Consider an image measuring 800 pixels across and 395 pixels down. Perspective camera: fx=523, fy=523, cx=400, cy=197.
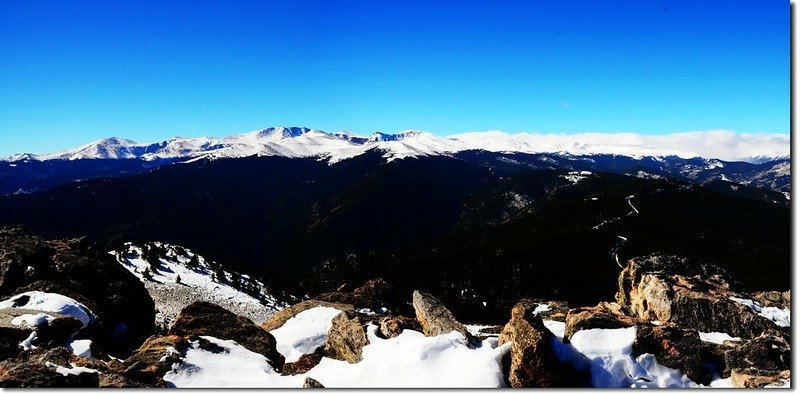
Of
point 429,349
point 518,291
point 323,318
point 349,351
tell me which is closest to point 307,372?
point 349,351

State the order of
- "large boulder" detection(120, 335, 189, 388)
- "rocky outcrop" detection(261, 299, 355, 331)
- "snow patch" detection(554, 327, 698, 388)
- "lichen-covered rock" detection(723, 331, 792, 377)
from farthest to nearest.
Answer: "rocky outcrop" detection(261, 299, 355, 331)
"lichen-covered rock" detection(723, 331, 792, 377)
"snow patch" detection(554, 327, 698, 388)
"large boulder" detection(120, 335, 189, 388)

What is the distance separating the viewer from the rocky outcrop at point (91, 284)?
27.4 m

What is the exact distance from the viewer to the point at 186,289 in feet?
175

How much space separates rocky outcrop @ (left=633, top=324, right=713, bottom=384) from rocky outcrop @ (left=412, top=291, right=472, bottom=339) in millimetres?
6401

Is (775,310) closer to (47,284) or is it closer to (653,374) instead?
(653,374)

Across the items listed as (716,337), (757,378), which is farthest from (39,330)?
(716,337)

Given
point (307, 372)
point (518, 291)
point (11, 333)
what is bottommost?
point (518, 291)

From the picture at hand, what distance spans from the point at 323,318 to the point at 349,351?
8174mm

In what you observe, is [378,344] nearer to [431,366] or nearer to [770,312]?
[431,366]

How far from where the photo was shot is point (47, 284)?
27.5 metres

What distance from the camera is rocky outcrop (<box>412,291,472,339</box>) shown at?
20.9 meters

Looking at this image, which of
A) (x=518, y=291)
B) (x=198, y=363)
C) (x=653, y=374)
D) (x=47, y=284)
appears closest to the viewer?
(x=653, y=374)

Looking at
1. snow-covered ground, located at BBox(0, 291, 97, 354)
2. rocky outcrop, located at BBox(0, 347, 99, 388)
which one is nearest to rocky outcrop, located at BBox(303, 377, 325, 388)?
rocky outcrop, located at BBox(0, 347, 99, 388)

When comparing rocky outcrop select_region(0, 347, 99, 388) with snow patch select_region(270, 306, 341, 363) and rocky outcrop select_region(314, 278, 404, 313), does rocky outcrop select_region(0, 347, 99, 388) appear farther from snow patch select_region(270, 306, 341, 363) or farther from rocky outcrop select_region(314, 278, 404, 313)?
rocky outcrop select_region(314, 278, 404, 313)
